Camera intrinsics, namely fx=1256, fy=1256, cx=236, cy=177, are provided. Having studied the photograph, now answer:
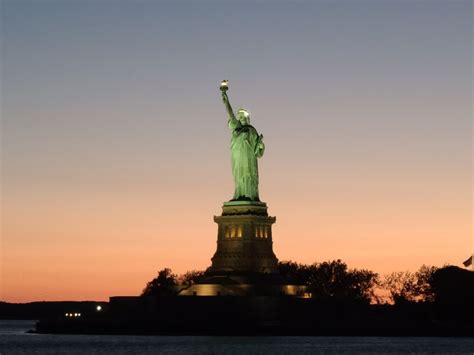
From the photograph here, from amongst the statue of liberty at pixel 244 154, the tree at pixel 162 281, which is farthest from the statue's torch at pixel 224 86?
the tree at pixel 162 281

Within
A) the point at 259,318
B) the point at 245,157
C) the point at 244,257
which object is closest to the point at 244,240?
the point at 244,257

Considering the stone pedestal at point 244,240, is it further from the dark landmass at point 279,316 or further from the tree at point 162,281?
the tree at point 162,281

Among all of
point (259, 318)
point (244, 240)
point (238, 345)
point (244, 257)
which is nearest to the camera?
point (238, 345)

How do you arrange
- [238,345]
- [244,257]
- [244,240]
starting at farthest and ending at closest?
[244,240], [244,257], [238,345]

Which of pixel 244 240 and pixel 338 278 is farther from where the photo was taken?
pixel 338 278

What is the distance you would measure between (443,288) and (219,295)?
53.9 ft

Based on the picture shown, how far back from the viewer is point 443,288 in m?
82.2

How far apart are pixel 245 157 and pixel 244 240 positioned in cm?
558

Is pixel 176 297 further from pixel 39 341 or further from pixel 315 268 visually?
pixel 315 268

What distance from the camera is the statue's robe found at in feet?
261

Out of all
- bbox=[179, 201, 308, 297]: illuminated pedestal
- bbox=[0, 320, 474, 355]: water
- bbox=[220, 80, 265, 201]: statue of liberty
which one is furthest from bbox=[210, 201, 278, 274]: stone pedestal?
bbox=[0, 320, 474, 355]: water

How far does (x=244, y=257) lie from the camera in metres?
77.8

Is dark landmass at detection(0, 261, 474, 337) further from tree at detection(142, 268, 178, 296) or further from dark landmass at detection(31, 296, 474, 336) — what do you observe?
tree at detection(142, 268, 178, 296)

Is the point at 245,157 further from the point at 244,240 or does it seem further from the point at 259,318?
the point at 259,318
